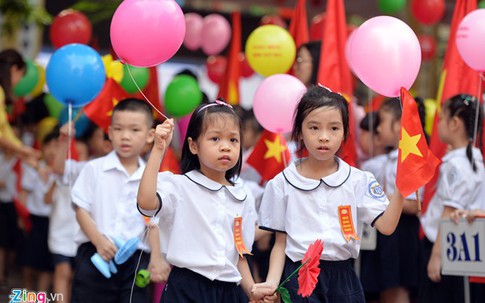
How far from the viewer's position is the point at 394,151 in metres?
5.36

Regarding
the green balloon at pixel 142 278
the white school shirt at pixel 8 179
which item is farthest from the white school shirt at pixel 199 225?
the white school shirt at pixel 8 179

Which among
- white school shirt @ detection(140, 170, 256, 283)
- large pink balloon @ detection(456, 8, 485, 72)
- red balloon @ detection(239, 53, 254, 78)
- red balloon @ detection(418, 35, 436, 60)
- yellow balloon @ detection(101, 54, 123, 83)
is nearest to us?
white school shirt @ detection(140, 170, 256, 283)

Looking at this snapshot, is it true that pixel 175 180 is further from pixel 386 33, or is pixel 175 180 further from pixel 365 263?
pixel 365 263

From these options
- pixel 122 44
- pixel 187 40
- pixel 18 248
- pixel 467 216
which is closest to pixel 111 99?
pixel 122 44

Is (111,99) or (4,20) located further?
(4,20)

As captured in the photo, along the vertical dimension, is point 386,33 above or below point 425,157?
above

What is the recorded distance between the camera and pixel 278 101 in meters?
4.66

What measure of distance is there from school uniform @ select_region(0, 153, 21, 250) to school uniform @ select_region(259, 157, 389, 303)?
449 cm

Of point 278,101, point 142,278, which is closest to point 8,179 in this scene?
point 142,278

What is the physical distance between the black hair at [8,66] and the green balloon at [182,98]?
119cm

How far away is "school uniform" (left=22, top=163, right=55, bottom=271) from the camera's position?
23.2 ft

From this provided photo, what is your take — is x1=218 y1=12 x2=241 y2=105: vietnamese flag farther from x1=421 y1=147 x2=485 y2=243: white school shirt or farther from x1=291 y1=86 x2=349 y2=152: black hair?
x1=291 y1=86 x2=349 y2=152: black hair

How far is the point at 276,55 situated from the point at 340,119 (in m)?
2.16

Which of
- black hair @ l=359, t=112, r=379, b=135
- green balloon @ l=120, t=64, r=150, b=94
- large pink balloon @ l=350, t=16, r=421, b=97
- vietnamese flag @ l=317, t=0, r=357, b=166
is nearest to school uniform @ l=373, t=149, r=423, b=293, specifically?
black hair @ l=359, t=112, r=379, b=135
